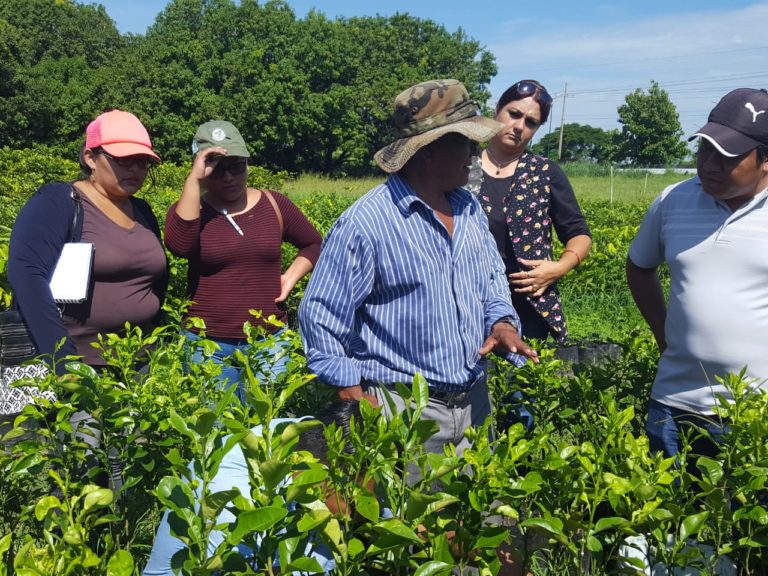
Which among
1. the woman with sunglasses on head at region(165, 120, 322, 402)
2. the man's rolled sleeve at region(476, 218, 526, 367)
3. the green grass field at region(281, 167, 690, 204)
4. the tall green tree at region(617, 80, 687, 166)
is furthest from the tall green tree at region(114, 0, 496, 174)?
the man's rolled sleeve at region(476, 218, 526, 367)

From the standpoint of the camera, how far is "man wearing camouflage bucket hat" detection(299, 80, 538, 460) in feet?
7.71

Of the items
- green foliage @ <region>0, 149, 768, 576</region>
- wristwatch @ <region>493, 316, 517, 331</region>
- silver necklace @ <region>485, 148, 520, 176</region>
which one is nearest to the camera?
green foliage @ <region>0, 149, 768, 576</region>

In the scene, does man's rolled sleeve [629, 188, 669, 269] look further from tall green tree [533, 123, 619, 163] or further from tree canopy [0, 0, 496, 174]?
tall green tree [533, 123, 619, 163]

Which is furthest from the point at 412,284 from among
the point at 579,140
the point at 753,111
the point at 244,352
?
the point at 579,140

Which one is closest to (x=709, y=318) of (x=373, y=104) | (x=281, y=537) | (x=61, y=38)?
(x=281, y=537)

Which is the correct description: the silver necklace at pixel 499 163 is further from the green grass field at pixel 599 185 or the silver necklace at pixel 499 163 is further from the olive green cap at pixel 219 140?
the green grass field at pixel 599 185

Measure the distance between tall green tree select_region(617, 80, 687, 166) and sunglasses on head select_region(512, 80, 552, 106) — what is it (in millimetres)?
65027

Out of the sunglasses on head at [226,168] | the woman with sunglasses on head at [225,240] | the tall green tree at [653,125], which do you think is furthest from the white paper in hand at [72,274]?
the tall green tree at [653,125]

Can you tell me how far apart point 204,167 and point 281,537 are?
2.16 meters

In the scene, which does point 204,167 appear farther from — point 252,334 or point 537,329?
point 537,329

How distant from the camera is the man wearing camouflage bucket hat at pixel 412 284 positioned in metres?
2.35

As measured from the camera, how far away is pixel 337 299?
2.33 metres

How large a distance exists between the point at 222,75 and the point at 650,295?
4699 centimetres

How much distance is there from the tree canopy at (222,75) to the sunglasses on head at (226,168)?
3802 cm
